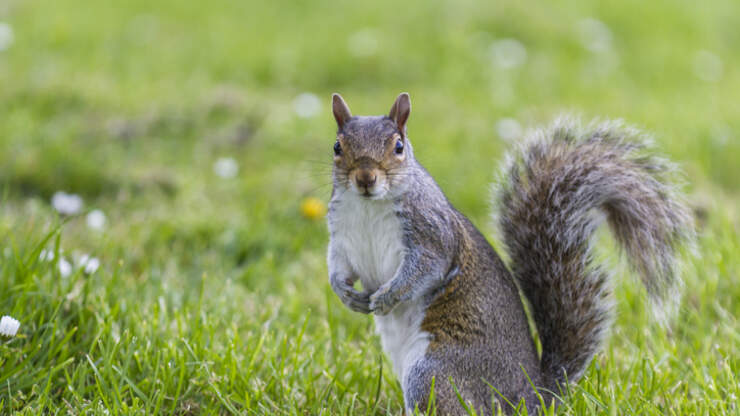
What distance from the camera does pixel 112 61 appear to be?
15.7 feet

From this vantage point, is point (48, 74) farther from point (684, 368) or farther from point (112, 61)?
point (684, 368)

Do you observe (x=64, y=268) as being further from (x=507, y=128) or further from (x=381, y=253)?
(x=507, y=128)

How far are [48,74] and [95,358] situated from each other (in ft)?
9.13

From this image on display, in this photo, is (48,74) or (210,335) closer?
(210,335)

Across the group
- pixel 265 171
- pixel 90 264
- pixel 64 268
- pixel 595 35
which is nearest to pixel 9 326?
pixel 64 268

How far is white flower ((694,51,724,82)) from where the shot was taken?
5277 millimetres

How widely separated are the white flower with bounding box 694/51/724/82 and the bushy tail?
11.8 ft

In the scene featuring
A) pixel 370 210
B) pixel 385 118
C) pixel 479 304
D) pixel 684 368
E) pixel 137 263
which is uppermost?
pixel 385 118

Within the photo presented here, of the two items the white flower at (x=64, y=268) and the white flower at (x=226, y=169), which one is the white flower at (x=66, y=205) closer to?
the white flower at (x=64, y=268)

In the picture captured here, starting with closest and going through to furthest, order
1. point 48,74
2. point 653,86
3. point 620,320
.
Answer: point 620,320 < point 48,74 < point 653,86

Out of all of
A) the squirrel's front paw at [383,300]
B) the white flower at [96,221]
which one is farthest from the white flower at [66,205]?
the squirrel's front paw at [383,300]

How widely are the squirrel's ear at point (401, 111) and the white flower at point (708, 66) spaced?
400 centimetres

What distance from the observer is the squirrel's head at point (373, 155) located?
1.73 m

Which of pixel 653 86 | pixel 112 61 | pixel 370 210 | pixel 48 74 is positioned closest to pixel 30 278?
pixel 370 210
